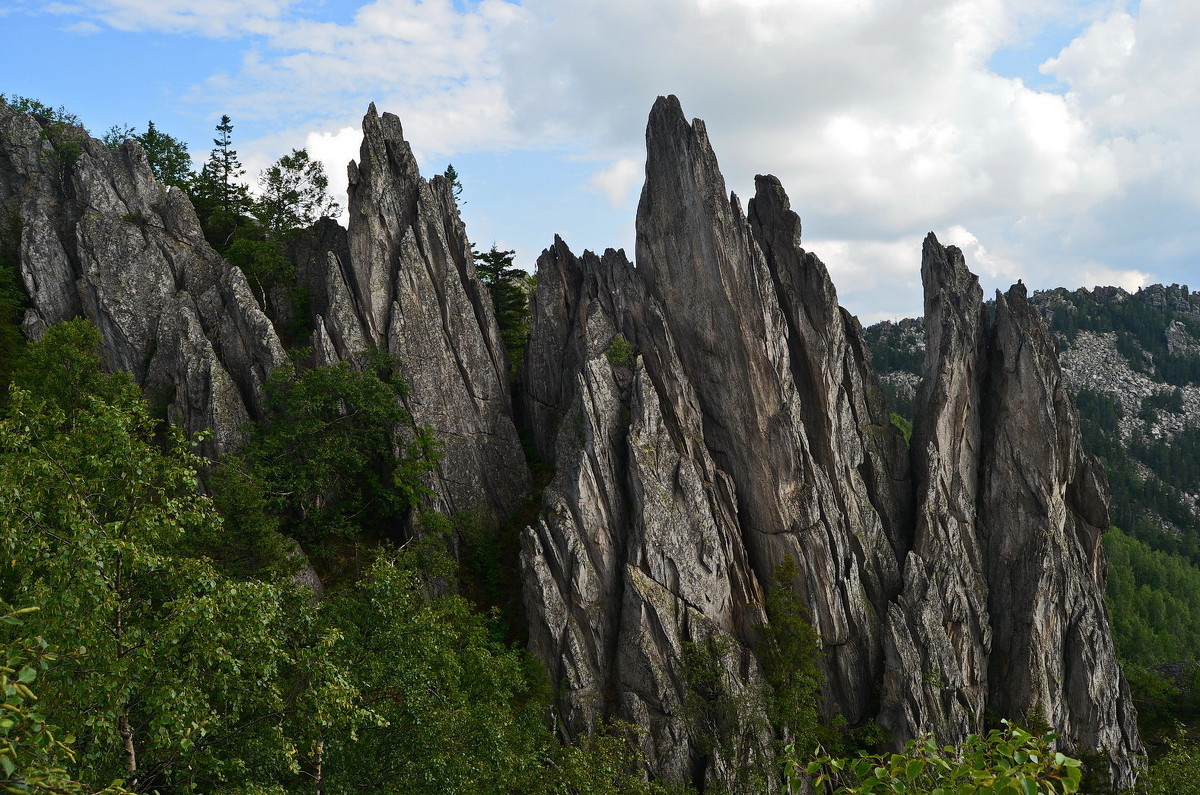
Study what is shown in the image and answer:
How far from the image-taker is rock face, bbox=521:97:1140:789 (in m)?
42.1

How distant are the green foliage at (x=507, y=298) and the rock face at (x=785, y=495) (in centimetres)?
825

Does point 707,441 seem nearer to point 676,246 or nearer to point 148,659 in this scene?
point 676,246

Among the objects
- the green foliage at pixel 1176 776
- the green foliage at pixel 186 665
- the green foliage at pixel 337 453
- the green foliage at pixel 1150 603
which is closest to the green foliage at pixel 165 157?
the green foliage at pixel 337 453

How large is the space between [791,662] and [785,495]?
1070 centimetres

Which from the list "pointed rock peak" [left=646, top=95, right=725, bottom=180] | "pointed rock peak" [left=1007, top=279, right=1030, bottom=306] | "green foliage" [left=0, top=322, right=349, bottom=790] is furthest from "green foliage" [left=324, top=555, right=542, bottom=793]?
"pointed rock peak" [left=1007, top=279, right=1030, bottom=306]

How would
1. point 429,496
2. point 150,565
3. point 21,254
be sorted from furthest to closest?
1. point 21,254
2. point 429,496
3. point 150,565

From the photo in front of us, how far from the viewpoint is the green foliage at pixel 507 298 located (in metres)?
64.6

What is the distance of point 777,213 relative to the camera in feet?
177

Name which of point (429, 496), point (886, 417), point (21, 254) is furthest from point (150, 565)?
point (21, 254)

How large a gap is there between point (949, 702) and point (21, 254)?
72.3m

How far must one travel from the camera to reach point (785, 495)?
47.0 m

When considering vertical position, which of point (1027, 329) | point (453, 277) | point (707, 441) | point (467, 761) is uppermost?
point (453, 277)

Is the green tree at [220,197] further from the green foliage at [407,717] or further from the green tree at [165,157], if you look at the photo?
the green foliage at [407,717]

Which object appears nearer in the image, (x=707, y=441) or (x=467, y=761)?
(x=467, y=761)
